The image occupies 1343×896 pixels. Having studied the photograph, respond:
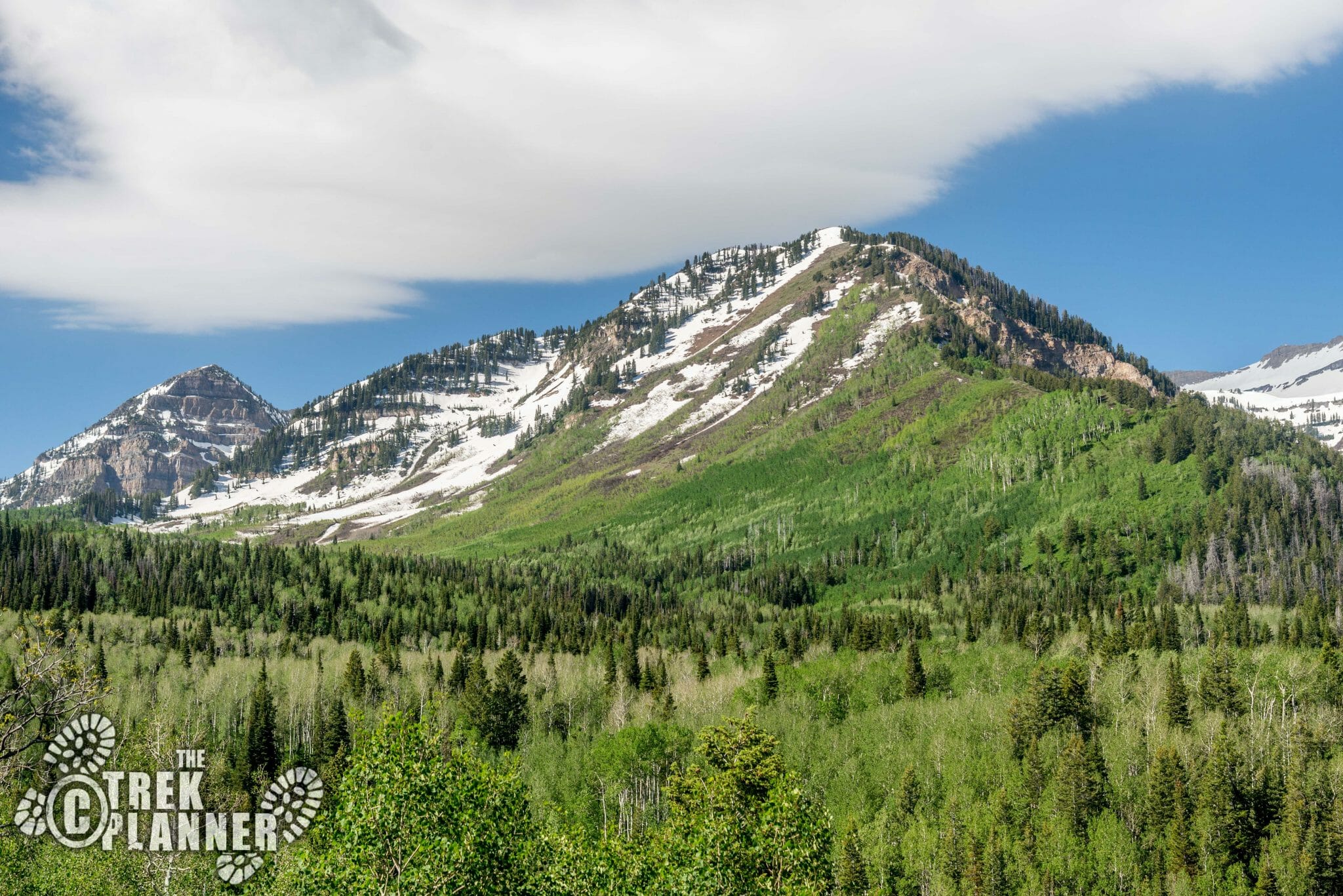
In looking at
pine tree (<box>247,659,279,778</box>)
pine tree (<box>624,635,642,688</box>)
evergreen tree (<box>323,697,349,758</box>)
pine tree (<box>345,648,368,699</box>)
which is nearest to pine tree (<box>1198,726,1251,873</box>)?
pine tree (<box>624,635,642,688</box>)

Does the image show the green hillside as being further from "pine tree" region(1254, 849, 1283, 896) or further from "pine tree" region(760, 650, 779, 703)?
"pine tree" region(760, 650, 779, 703)

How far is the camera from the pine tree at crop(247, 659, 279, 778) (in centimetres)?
11856

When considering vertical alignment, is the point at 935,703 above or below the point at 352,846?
below

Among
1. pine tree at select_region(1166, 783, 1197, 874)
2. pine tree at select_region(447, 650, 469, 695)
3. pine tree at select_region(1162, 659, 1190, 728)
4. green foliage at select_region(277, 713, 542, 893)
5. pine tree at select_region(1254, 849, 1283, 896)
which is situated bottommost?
pine tree at select_region(1254, 849, 1283, 896)

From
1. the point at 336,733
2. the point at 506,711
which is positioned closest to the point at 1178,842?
the point at 506,711

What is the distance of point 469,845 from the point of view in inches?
1112

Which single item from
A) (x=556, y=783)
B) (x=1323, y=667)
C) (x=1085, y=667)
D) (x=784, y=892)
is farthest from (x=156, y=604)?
(x=1323, y=667)

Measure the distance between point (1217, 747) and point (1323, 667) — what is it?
4432 centimetres

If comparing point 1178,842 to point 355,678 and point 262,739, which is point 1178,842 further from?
point 355,678

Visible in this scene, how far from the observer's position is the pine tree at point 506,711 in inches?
5187

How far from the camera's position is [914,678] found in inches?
5492

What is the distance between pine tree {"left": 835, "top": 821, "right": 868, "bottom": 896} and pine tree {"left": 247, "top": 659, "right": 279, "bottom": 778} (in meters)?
73.0

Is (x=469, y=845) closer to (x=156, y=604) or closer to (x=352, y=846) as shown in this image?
(x=352, y=846)

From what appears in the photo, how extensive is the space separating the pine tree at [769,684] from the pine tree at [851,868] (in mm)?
44723
